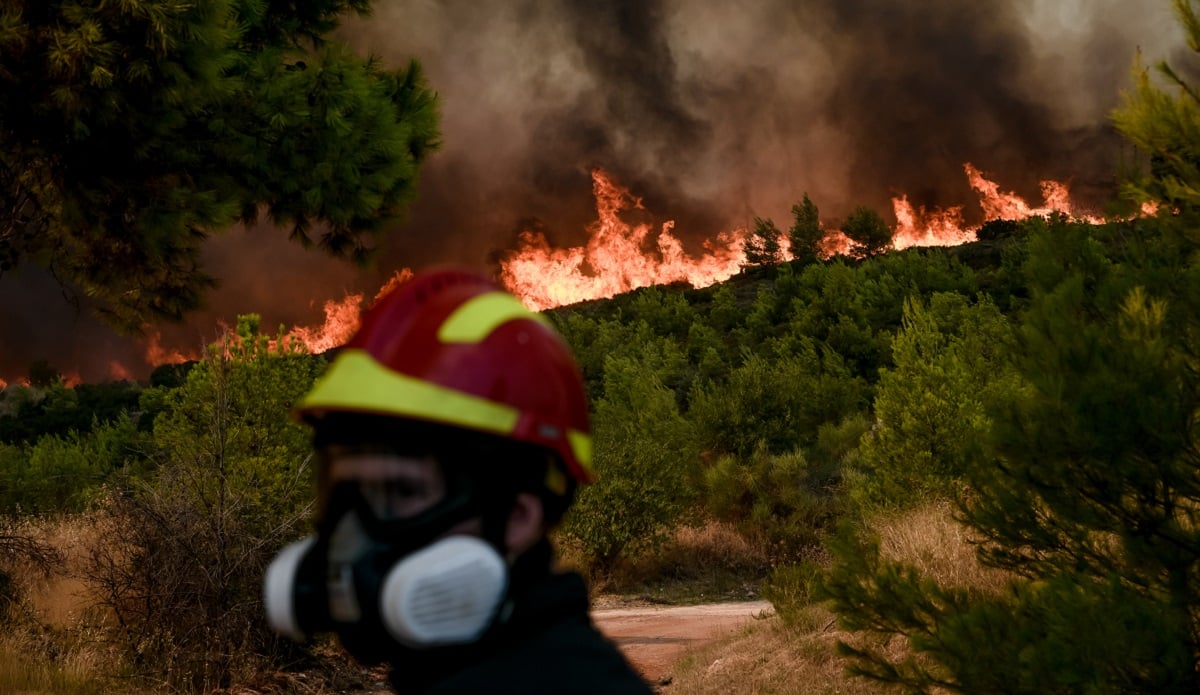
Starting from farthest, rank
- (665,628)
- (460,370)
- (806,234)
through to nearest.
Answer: (806,234)
(665,628)
(460,370)

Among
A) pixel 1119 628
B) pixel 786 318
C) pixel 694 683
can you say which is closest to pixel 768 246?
pixel 786 318

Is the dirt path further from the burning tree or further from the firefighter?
the firefighter

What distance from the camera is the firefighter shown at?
1331 millimetres

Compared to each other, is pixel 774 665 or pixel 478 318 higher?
pixel 478 318

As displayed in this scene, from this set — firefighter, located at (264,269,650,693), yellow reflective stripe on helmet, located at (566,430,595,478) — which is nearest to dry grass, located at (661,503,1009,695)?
yellow reflective stripe on helmet, located at (566,430,595,478)

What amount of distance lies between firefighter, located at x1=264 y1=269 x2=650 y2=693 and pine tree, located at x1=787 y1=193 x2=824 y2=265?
7983cm

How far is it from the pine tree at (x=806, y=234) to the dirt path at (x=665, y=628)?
64200 mm

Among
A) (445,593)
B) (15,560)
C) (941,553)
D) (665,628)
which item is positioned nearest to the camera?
(445,593)

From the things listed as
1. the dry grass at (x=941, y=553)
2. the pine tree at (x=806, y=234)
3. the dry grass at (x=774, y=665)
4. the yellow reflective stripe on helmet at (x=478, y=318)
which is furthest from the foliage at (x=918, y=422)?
the pine tree at (x=806, y=234)

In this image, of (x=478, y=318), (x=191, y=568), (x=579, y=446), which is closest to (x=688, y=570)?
(x=191, y=568)

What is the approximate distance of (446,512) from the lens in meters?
1.39

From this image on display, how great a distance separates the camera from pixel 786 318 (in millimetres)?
55125

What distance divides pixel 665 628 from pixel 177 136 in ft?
33.7

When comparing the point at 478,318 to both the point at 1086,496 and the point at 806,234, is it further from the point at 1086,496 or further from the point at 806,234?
the point at 806,234
